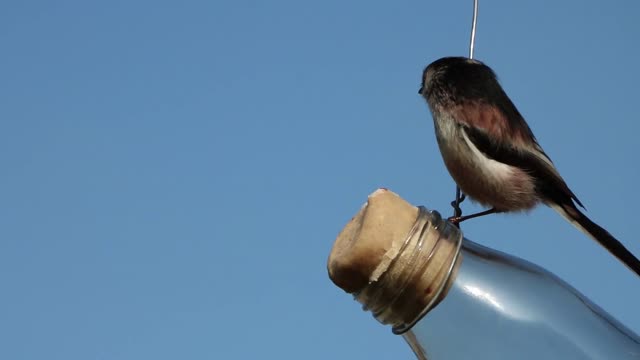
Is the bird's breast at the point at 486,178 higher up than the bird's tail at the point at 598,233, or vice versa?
the bird's breast at the point at 486,178

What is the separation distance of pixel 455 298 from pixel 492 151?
183cm

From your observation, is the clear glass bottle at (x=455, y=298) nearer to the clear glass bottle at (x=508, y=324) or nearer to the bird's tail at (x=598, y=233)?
the clear glass bottle at (x=508, y=324)

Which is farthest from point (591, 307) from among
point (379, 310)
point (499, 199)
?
point (499, 199)

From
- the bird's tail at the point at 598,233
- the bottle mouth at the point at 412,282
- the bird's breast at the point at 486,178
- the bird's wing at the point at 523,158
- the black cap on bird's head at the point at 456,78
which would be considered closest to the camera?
the bottle mouth at the point at 412,282

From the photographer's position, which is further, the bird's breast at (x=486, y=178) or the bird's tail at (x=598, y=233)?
the bird's breast at (x=486, y=178)

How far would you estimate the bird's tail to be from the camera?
2316 millimetres

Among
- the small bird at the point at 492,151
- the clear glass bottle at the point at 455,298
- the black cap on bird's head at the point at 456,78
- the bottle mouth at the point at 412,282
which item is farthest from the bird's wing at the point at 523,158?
the bottle mouth at the point at 412,282

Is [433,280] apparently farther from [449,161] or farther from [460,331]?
[449,161]

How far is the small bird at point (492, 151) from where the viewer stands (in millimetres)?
3248

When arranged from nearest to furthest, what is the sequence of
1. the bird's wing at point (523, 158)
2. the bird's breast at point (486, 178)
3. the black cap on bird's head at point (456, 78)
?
1. the bird's breast at point (486, 178)
2. the bird's wing at point (523, 158)
3. the black cap on bird's head at point (456, 78)

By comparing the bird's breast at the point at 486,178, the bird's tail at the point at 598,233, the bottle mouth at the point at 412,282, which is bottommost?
the bottle mouth at the point at 412,282

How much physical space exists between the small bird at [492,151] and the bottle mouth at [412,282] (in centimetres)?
164

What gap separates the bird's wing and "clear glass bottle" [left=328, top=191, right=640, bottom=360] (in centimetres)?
170

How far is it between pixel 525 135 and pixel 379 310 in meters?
2.01
